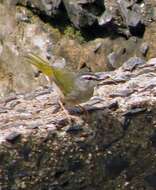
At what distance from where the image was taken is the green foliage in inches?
301

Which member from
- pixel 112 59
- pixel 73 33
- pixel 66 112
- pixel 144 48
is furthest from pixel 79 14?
pixel 66 112

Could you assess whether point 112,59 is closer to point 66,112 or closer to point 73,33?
point 73,33

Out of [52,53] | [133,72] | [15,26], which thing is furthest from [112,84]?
[15,26]

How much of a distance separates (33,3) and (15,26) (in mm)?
542

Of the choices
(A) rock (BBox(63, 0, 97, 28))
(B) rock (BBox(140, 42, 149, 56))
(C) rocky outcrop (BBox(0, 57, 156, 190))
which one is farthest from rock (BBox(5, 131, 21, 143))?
(A) rock (BBox(63, 0, 97, 28))

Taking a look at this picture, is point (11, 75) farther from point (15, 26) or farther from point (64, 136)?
point (64, 136)

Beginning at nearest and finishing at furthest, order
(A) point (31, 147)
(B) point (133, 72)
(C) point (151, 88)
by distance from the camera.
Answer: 1. (A) point (31, 147)
2. (C) point (151, 88)
3. (B) point (133, 72)

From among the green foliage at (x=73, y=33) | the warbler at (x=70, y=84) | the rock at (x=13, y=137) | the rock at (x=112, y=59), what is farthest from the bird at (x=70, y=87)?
the green foliage at (x=73, y=33)

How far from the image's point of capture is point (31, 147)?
13.3 feet

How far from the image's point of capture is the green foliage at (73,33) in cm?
765

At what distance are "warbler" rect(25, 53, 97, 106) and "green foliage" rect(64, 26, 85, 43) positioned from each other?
3071 mm

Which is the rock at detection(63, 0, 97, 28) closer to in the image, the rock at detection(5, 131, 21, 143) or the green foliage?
Answer: the green foliage

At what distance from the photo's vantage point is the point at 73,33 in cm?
776

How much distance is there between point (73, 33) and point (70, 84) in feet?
11.9
